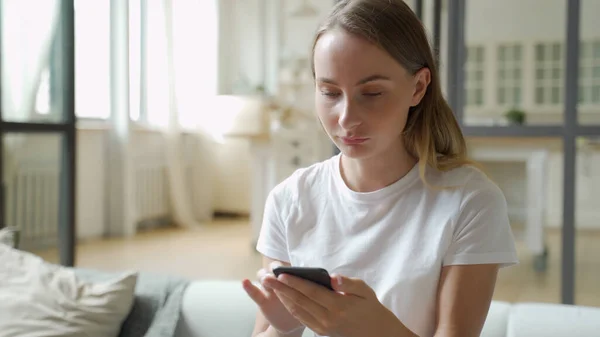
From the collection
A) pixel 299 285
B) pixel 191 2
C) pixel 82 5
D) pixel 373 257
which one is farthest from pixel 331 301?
pixel 191 2

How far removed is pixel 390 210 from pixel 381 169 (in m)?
0.07

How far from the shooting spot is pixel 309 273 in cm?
76

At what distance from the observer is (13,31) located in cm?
305

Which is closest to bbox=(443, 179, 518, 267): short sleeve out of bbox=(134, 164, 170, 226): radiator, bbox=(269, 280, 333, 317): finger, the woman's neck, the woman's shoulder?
the woman's shoulder

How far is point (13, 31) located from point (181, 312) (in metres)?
2.16

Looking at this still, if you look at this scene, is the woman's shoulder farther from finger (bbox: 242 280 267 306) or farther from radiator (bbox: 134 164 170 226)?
radiator (bbox: 134 164 170 226)

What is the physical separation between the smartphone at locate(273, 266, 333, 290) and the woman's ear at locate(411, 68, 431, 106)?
12.6 inches

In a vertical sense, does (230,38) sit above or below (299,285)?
above

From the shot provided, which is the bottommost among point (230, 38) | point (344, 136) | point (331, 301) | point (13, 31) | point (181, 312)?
point (181, 312)

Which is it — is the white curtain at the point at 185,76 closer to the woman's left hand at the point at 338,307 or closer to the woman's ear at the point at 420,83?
the woman's ear at the point at 420,83

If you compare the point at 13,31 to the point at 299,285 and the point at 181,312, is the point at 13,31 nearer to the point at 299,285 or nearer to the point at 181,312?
the point at 181,312

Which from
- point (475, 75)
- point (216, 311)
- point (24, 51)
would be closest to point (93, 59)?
point (24, 51)

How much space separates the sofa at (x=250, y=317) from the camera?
45.6 inches

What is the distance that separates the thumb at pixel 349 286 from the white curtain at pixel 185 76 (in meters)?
4.96
